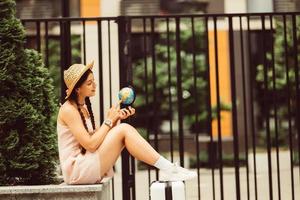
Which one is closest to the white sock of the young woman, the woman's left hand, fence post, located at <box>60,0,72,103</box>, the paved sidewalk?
the young woman

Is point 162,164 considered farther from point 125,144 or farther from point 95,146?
point 95,146

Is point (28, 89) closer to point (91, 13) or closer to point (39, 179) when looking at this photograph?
point (39, 179)

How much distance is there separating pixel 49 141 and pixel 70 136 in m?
0.48

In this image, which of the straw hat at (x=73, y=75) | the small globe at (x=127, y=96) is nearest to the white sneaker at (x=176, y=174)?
the small globe at (x=127, y=96)

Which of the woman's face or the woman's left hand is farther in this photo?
the woman's face

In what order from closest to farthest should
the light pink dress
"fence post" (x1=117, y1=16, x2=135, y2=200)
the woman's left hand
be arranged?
the light pink dress < the woman's left hand < "fence post" (x1=117, y1=16, x2=135, y2=200)

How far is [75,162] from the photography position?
4.61 meters

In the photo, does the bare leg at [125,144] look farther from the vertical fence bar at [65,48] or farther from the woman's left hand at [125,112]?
the vertical fence bar at [65,48]

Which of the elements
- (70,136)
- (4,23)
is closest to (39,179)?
(70,136)

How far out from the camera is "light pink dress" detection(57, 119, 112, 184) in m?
4.56

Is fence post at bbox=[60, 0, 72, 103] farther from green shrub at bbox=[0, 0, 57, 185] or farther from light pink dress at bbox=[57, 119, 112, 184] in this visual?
light pink dress at bbox=[57, 119, 112, 184]

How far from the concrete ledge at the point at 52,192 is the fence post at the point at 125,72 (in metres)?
1.18

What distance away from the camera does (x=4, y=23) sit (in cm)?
490

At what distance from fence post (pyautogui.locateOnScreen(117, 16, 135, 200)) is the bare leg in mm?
1055
